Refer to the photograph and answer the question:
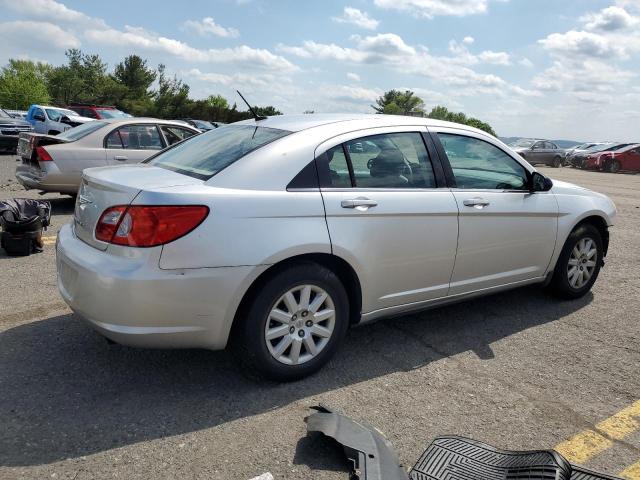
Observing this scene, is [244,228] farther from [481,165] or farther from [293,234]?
[481,165]

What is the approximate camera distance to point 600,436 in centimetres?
294

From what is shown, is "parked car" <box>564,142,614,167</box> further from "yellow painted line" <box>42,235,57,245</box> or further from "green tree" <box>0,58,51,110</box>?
"green tree" <box>0,58,51,110</box>

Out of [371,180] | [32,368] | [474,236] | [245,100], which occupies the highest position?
[245,100]

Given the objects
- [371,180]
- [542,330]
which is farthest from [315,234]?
[542,330]

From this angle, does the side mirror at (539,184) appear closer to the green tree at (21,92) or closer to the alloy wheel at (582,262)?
the alloy wheel at (582,262)

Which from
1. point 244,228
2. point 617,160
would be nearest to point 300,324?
point 244,228

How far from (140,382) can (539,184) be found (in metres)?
3.40

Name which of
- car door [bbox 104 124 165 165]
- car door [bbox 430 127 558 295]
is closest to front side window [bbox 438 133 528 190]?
car door [bbox 430 127 558 295]

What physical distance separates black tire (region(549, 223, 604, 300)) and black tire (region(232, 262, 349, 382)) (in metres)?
2.44

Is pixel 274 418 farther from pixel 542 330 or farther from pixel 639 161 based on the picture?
pixel 639 161

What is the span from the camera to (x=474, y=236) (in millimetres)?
4012

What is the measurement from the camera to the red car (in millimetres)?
Result: 28125

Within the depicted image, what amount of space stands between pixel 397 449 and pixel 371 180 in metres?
1.65

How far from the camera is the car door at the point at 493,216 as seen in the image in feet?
13.1
